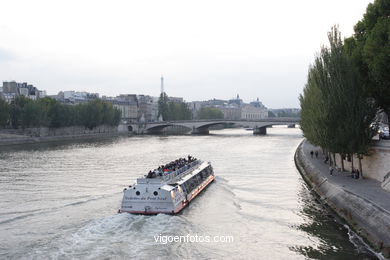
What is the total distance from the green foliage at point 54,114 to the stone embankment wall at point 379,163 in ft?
241

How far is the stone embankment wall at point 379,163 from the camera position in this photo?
2885cm

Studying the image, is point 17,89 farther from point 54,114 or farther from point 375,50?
point 375,50

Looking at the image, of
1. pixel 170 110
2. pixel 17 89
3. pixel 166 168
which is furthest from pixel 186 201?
pixel 170 110

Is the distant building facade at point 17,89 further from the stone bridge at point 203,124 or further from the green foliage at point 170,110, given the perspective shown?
the green foliage at point 170,110

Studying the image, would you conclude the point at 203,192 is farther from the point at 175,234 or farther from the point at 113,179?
the point at 175,234

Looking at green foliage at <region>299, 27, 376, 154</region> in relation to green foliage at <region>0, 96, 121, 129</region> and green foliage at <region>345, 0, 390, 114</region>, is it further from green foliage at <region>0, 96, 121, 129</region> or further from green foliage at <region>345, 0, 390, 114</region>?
green foliage at <region>0, 96, 121, 129</region>

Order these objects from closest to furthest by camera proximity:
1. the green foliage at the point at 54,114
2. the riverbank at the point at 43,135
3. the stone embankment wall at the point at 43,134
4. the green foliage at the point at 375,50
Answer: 1. the green foliage at the point at 375,50
2. the riverbank at the point at 43,135
3. the stone embankment wall at the point at 43,134
4. the green foliage at the point at 54,114

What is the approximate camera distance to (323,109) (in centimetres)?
3306

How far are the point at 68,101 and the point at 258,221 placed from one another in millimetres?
134816

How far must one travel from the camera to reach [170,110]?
161m

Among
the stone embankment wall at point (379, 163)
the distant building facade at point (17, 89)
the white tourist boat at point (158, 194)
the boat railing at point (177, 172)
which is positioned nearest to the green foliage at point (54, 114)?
the distant building facade at point (17, 89)

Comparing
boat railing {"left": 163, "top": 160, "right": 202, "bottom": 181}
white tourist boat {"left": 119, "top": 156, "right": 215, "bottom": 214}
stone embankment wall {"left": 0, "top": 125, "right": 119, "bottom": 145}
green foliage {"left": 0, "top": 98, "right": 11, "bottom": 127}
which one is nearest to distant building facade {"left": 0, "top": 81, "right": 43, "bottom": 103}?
stone embankment wall {"left": 0, "top": 125, "right": 119, "bottom": 145}

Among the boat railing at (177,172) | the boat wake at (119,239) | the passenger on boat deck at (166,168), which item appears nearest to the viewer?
the boat wake at (119,239)

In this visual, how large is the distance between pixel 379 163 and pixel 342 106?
4757 mm
